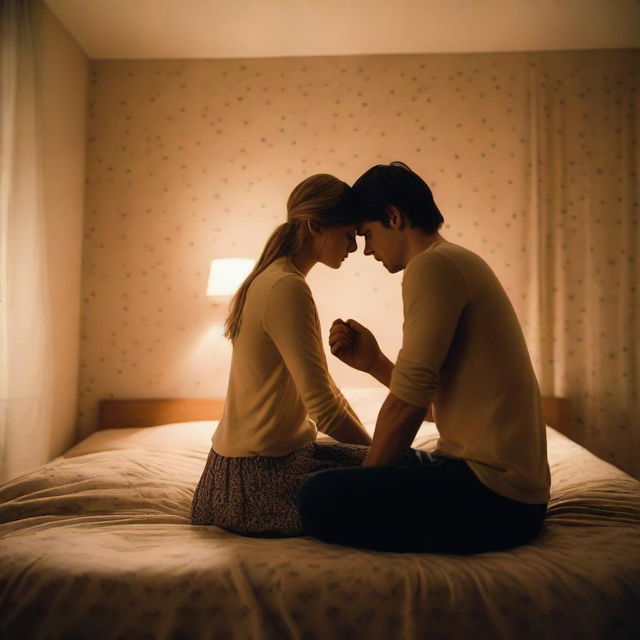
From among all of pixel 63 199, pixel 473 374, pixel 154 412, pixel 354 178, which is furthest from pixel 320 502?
pixel 63 199

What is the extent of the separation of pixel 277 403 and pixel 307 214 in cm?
47

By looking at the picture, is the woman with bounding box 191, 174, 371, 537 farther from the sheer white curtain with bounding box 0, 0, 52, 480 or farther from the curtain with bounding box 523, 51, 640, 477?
the curtain with bounding box 523, 51, 640, 477

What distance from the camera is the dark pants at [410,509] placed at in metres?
1.08

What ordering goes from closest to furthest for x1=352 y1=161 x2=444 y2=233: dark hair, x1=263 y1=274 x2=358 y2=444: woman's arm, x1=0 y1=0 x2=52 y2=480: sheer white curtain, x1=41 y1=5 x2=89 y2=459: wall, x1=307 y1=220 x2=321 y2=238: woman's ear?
x1=263 y1=274 x2=358 y2=444: woman's arm, x1=352 y1=161 x2=444 y2=233: dark hair, x1=307 y1=220 x2=321 y2=238: woman's ear, x1=0 y1=0 x2=52 y2=480: sheer white curtain, x1=41 y1=5 x2=89 y2=459: wall

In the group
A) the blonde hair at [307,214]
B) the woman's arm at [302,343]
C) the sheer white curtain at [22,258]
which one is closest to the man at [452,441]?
the woman's arm at [302,343]

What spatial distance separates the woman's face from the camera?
56.9 inches

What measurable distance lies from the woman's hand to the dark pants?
17.5 inches

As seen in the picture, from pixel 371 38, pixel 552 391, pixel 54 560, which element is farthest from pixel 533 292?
pixel 54 560

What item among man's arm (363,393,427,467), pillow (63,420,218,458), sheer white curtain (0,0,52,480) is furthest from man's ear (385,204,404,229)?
sheer white curtain (0,0,52,480)

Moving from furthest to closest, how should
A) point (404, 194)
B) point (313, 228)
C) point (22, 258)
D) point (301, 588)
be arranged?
point (22, 258) → point (313, 228) → point (404, 194) → point (301, 588)

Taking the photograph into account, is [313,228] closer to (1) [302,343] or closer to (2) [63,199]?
(1) [302,343]

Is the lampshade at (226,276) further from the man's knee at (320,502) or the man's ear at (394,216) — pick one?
the man's knee at (320,502)

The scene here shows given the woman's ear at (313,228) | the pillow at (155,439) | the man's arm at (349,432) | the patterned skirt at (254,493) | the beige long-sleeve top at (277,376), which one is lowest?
the pillow at (155,439)

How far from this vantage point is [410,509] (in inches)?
42.6
